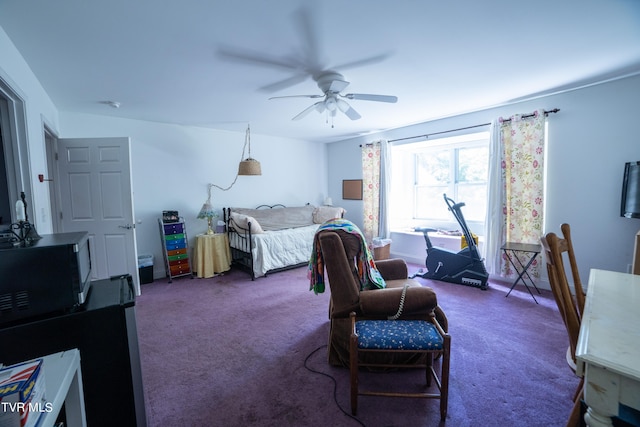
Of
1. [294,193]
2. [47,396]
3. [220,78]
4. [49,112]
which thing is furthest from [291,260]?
[47,396]

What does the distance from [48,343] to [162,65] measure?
210 cm

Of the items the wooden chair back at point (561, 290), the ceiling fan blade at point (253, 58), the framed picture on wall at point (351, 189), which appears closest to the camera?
the wooden chair back at point (561, 290)

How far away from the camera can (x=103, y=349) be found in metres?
1.20

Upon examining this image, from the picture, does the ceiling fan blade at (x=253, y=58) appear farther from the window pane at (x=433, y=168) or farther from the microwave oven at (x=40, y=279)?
the window pane at (x=433, y=168)

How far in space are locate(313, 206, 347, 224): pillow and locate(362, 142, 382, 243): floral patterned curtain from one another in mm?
503

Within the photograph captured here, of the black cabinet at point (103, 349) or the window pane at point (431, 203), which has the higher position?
the window pane at point (431, 203)

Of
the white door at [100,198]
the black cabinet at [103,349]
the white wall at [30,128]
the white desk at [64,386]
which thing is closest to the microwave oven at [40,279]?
the black cabinet at [103,349]

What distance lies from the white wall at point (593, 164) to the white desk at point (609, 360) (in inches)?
103

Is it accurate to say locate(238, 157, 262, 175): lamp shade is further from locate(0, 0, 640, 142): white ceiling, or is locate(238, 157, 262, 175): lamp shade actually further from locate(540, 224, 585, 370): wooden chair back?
locate(540, 224, 585, 370): wooden chair back

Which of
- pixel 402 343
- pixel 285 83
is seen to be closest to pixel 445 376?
pixel 402 343

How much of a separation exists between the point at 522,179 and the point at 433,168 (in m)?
1.58

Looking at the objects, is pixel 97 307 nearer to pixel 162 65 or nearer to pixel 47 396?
pixel 47 396

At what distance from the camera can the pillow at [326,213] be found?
528 cm

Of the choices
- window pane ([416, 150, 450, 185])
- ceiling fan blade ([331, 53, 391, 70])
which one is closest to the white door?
ceiling fan blade ([331, 53, 391, 70])
